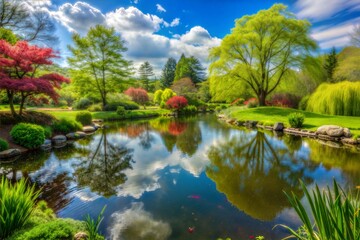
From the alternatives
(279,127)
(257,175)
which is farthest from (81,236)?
(279,127)

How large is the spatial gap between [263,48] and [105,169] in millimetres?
20867

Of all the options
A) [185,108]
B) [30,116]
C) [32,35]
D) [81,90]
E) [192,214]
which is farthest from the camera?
[185,108]

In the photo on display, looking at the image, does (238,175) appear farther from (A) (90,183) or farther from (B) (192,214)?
(A) (90,183)

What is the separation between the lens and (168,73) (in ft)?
187

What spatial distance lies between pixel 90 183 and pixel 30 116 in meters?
8.54

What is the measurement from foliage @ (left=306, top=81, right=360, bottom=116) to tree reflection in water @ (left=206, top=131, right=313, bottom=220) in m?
9.39

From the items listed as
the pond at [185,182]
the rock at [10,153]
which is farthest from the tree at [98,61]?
the rock at [10,153]

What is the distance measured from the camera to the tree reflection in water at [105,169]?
18.5ft

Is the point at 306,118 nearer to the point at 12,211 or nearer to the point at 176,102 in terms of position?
the point at 176,102

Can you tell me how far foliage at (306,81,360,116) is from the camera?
14.8 metres

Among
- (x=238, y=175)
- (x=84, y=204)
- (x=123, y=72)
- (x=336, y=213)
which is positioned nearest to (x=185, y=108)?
(x=123, y=72)

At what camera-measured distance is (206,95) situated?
39500mm

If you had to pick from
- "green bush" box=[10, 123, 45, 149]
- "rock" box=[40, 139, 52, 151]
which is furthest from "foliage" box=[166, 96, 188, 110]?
"green bush" box=[10, 123, 45, 149]

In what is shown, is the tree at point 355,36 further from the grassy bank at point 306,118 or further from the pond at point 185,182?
the pond at point 185,182
